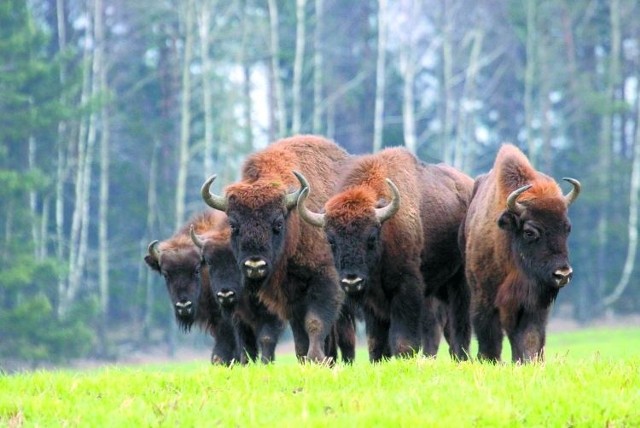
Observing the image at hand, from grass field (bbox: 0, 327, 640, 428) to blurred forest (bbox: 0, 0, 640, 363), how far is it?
77.1 feet

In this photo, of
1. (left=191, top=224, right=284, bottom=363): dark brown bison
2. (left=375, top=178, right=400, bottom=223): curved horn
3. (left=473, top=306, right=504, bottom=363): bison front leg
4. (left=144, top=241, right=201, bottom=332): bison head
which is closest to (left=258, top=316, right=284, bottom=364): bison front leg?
(left=191, top=224, right=284, bottom=363): dark brown bison

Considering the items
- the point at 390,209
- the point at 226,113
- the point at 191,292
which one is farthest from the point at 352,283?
the point at 226,113

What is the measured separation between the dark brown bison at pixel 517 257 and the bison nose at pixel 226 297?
2.69m

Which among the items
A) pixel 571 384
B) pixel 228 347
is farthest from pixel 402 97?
pixel 571 384

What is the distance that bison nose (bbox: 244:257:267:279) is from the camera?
1166 centimetres

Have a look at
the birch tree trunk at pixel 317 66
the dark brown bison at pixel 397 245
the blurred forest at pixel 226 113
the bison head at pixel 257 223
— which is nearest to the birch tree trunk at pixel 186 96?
the blurred forest at pixel 226 113

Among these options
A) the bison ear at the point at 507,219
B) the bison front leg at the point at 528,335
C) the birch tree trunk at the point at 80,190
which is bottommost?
the birch tree trunk at the point at 80,190

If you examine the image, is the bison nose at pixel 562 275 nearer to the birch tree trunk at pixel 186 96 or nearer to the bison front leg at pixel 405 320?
the bison front leg at pixel 405 320

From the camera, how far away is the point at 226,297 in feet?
42.4

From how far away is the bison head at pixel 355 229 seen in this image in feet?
37.3

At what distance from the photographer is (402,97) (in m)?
48.1

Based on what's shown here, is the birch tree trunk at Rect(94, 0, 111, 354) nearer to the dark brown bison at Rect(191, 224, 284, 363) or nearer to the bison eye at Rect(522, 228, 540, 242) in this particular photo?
the dark brown bison at Rect(191, 224, 284, 363)

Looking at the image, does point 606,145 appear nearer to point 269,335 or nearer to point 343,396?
point 269,335

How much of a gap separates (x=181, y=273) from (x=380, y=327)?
3.05m
